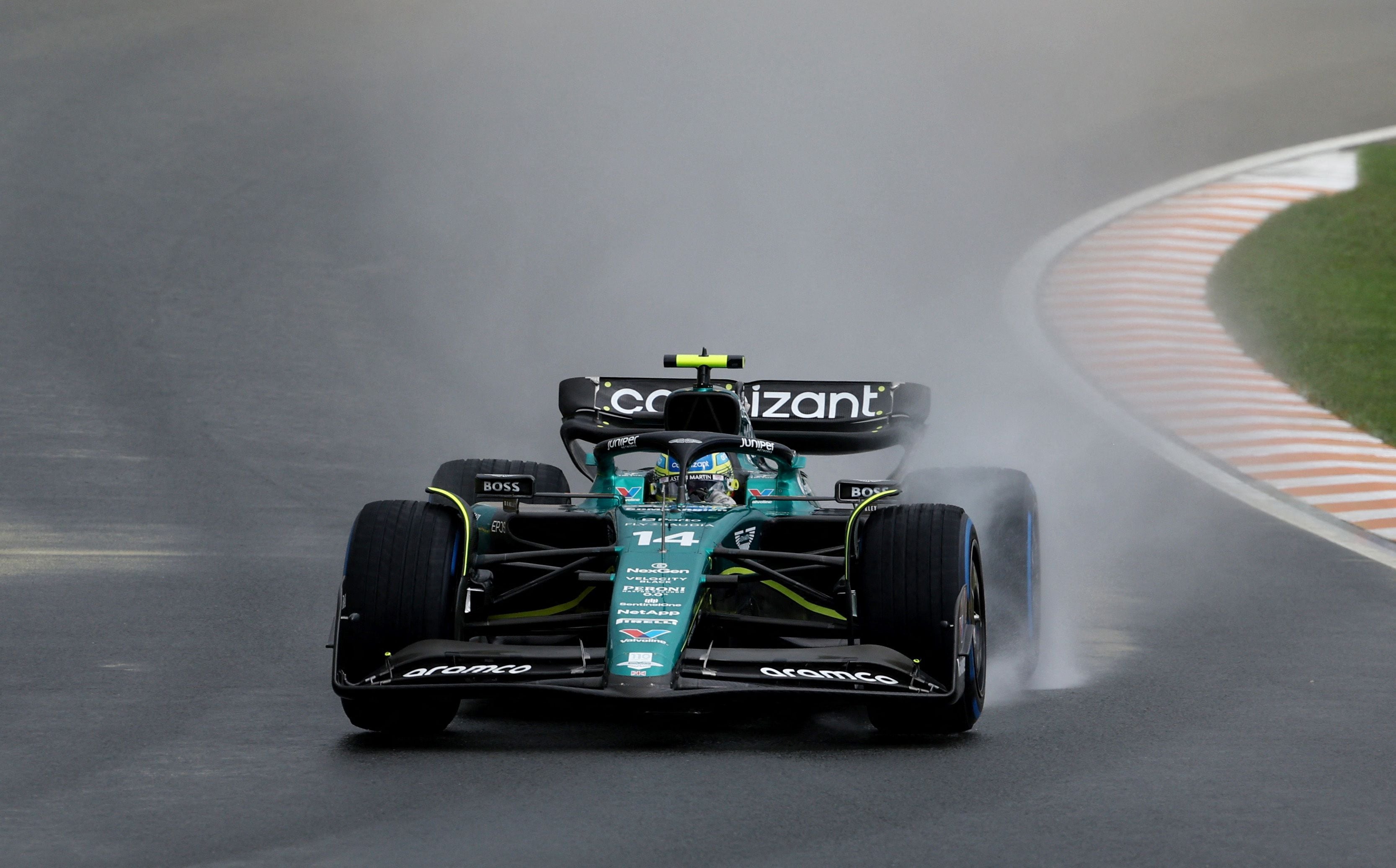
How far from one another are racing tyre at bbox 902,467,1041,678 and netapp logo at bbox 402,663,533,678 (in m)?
2.90

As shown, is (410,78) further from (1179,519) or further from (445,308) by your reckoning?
(1179,519)

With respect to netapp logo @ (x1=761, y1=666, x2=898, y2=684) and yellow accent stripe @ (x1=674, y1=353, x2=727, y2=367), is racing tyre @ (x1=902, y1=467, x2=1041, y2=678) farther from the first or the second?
netapp logo @ (x1=761, y1=666, x2=898, y2=684)

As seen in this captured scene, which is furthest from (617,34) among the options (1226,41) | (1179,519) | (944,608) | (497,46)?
(944,608)

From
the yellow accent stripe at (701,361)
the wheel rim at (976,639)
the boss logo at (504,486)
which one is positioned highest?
the yellow accent stripe at (701,361)

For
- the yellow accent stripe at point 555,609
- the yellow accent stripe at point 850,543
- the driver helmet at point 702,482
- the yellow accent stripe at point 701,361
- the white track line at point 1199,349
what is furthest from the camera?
the white track line at point 1199,349

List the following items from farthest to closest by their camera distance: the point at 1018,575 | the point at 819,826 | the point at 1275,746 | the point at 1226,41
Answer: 1. the point at 1226,41
2. the point at 1018,575
3. the point at 1275,746
4. the point at 819,826

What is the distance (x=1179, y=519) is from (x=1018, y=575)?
4333 mm

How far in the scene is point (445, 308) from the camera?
19.9 metres

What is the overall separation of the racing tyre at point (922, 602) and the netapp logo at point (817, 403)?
2862 millimetres

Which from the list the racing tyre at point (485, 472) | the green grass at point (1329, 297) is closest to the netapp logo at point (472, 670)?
the racing tyre at point (485, 472)

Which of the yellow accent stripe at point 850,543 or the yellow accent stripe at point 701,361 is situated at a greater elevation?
the yellow accent stripe at point 701,361

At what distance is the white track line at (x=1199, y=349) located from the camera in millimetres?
14781

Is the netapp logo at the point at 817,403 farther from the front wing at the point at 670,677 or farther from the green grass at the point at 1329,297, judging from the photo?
the green grass at the point at 1329,297

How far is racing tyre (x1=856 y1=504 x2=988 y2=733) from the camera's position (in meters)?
7.73
